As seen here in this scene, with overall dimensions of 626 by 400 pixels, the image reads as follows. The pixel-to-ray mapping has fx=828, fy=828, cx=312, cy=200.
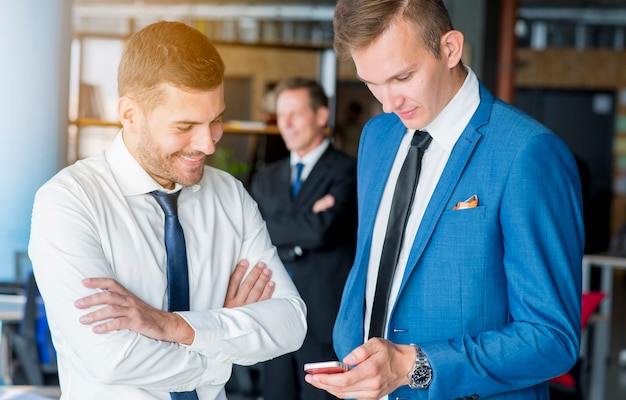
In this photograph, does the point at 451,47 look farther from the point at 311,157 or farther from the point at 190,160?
the point at 311,157

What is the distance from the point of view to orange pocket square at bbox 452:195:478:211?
6.23ft

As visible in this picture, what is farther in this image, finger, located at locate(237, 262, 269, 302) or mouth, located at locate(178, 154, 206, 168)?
finger, located at locate(237, 262, 269, 302)

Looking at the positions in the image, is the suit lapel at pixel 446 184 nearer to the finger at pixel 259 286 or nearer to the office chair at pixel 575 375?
the finger at pixel 259 286

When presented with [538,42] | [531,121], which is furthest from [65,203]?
[538,42]

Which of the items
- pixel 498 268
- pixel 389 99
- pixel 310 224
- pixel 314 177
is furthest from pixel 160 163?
pixel 314 177

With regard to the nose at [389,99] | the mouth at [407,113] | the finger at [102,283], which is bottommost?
the finger at [102,283]

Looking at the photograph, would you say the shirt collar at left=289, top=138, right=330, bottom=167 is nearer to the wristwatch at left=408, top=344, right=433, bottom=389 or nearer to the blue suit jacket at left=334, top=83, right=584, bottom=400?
the blue suit jacket at left=334, top=83, right=584, bottom=400

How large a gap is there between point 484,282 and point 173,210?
2.39 ft

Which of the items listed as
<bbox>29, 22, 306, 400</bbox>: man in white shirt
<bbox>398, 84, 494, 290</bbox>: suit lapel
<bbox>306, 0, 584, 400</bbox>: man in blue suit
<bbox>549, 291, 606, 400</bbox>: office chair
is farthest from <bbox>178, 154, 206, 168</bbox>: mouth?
<bbox>549, 291, 606, 400</bbox>: office chair

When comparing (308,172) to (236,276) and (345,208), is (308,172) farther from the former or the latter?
(236,276)

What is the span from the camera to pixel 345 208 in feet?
14.1

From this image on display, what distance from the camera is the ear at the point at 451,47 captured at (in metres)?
1.94

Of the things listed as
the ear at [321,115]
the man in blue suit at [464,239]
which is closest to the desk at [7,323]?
the ear at [321,115]

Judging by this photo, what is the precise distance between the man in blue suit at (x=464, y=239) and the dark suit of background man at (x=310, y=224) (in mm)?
2051
